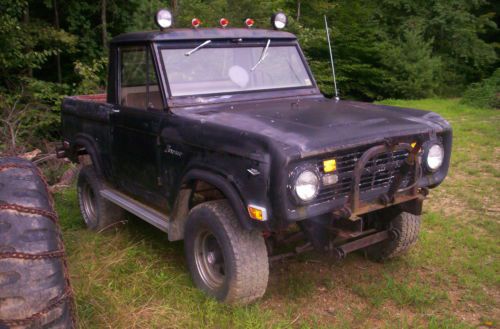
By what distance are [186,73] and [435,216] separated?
10.5ft

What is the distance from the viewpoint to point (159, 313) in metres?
3.74

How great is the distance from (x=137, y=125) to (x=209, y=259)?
132 centimetres

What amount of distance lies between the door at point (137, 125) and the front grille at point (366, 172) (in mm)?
1510

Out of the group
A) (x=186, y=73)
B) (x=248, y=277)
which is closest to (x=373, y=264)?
(x=248, y=277)

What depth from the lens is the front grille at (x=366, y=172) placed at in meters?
3.43

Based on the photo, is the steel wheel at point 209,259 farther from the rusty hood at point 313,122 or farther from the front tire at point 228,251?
the rusty hood at point 313,122

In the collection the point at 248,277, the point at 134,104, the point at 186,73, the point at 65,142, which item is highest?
the point at 186,73

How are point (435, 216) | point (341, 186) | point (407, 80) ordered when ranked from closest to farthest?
point (341, 186)
point (435, 216)
point (407, 80)

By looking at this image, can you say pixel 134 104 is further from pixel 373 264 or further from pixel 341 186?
pixel 373 264

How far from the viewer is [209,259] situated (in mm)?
4035

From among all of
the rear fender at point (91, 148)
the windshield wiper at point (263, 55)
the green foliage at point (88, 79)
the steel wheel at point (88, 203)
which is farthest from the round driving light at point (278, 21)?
the green foliage at point (88, 79)

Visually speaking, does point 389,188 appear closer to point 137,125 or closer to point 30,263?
point 137,125

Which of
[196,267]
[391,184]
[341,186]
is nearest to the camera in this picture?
[341,186]

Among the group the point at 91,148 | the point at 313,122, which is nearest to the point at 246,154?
the point at 313,122
